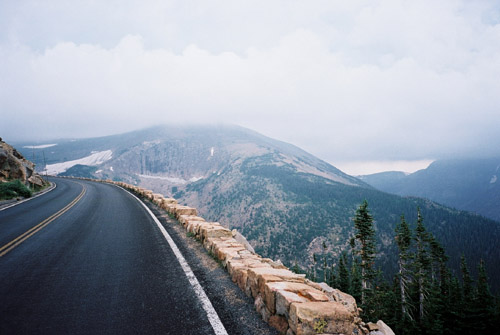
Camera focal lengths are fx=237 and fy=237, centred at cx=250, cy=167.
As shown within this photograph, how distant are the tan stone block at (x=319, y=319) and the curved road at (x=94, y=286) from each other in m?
1.20

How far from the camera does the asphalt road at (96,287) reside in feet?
10.8

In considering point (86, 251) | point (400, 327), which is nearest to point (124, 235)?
point (86, 251)

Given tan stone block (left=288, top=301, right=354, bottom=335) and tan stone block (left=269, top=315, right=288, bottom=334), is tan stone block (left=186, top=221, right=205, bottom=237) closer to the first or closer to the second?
tan stone block (left=269, top=315, right=288, bottom=334)

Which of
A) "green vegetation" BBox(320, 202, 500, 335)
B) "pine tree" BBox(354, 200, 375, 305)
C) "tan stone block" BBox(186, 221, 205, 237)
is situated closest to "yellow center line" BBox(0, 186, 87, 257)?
"tan stone block" BBox(186, 221, 205, 237)

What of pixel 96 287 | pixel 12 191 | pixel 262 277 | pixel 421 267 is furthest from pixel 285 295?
pixel 421 267

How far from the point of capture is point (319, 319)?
2912 millimetres

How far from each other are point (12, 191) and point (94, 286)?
1973 cm

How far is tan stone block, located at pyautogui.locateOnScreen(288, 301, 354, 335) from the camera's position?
2879 millimetres

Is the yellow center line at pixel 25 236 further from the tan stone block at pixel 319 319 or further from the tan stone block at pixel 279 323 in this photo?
the tan stone block at pixel 319 319

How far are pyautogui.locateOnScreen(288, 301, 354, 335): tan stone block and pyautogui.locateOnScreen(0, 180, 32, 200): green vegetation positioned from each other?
2232 cm

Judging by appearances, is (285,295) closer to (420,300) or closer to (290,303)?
(290,303)

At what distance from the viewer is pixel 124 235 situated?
Result: 314 inches

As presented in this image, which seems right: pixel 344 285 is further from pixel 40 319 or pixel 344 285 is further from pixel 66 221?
pixel 40 319

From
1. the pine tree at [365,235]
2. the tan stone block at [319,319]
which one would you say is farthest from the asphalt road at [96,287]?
the pine tree at [365,235]
